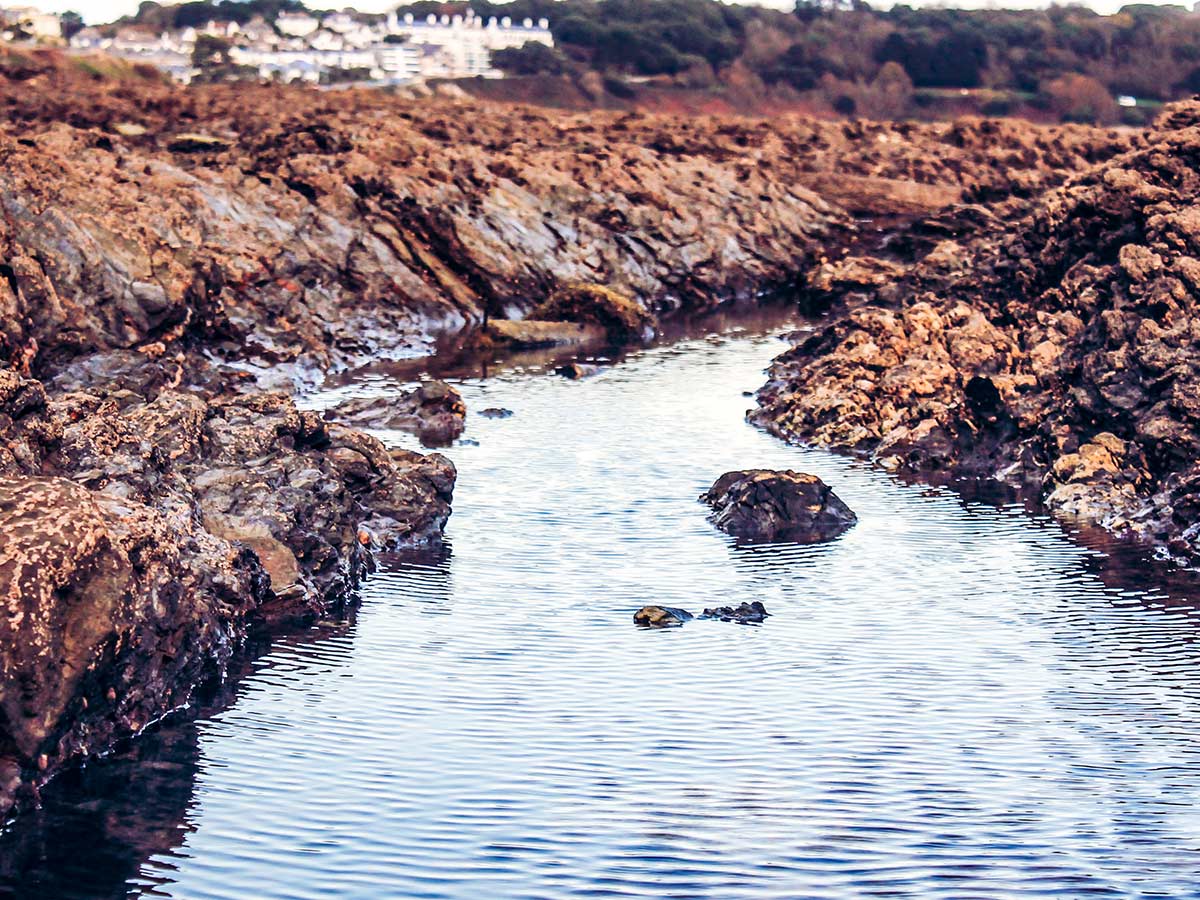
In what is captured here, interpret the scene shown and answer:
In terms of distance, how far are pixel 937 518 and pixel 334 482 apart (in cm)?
1430

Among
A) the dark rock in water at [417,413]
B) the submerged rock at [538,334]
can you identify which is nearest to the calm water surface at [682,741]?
the dark rock in water at [417,413]

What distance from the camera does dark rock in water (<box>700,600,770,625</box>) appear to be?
1302 inches

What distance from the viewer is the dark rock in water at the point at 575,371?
65438 millimetres

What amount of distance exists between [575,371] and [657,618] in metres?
33.3

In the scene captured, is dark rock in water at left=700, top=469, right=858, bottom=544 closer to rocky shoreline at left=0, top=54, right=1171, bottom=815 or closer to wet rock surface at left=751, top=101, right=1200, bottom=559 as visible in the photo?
wet rock surface at left=751, top=101, right=1200, bottom=559

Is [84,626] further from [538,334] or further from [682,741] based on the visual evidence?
[538,334]

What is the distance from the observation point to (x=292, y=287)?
234 ft

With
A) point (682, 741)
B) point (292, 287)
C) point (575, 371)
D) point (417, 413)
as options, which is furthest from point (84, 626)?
point (292, 287)

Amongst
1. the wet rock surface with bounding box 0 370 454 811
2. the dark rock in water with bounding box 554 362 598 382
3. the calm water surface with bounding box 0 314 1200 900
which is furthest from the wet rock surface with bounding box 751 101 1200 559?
the wet rock surface with bounding box 0 370 454 811

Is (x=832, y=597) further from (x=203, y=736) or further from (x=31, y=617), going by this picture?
(x=31, y=617)

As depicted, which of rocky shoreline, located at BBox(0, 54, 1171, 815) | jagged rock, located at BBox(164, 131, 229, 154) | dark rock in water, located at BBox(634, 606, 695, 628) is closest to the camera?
rocky shoreline, located at BBox(0, 54, 1171, 815)

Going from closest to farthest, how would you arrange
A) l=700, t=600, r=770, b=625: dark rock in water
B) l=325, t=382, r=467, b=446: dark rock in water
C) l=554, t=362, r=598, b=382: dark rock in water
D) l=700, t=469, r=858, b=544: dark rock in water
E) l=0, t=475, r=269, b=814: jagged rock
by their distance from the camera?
l=0, t=475, r=269, b=814: jagged rock, l=700, t=600, r=770, b=625: dark rock in water, l=700, t=469, r=858, b=544: dark rock in water, l=325, t=382, r=467, b=446: dark rock in water, l=554, t=362, r=598, b=382: dark rock in water

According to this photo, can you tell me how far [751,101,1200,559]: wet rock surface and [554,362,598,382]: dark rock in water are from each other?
7.25 metres

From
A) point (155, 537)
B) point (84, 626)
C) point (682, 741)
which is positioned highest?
point (155, 537)
